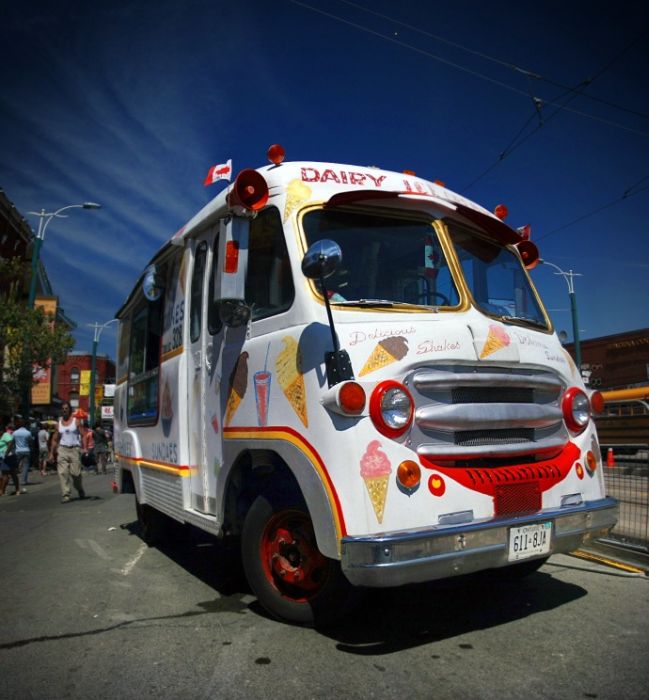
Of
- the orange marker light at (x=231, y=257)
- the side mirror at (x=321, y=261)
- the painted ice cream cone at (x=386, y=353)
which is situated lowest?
the painted ice cream cone at (x=386, y=353)

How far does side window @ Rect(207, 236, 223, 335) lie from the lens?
4414mm

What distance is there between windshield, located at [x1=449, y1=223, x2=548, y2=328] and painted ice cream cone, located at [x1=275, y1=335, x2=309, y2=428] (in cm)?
133

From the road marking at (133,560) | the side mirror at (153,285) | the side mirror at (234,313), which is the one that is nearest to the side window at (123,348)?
the side mirror at (153,285)

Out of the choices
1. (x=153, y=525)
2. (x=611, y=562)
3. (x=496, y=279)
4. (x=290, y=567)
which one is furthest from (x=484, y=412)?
(x=153, y=525)

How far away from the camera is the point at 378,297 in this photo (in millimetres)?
3703

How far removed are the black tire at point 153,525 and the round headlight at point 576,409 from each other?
431cm

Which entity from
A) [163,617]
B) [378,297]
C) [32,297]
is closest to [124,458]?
[163,617]

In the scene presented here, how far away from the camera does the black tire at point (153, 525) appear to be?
20.6 feet

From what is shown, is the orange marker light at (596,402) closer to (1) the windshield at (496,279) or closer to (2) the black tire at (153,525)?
(1) the windshield at (496,279)

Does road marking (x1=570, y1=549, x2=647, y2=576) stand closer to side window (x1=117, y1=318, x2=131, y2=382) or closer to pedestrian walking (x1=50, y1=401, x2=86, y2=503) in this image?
side window (x1=117, y1=318, x2=131, y2=382)

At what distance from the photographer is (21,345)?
19.4 metres

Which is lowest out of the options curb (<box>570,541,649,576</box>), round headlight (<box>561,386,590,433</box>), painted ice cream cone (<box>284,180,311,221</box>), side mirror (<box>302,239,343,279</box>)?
curb (<box>570,541,649,576</box>)

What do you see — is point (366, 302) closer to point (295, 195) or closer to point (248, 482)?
point (295, 195)

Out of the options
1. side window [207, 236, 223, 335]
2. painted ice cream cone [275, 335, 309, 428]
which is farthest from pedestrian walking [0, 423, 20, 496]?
painted ice cream cone [275, 335, 309, 428]
